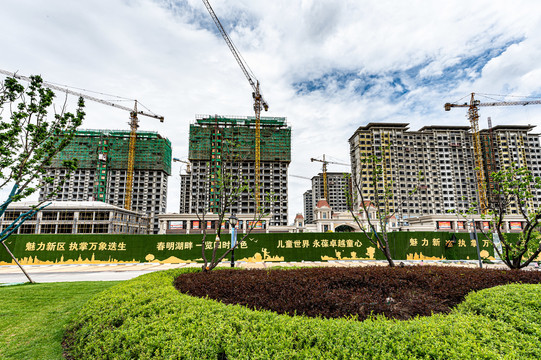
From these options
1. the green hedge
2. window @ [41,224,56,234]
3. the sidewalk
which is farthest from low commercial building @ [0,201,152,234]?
the green hedge

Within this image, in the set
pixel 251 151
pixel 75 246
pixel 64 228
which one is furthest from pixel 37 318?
pixel 251 151

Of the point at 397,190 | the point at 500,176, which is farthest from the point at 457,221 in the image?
the point at 500,176

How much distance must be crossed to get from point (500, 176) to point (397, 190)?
89198 mm

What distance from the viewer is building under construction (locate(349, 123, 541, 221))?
299ft

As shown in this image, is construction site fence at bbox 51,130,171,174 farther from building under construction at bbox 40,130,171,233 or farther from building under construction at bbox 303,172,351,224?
building under construction at bbox 303,172,351,224

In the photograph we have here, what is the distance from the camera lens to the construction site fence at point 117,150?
102 m

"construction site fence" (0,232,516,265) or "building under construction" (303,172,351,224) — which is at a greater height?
"building under construction" (303,172,351,224)

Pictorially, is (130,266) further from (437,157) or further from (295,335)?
(437,157)

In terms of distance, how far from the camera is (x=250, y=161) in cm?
9050

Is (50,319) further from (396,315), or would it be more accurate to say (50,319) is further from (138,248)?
(138,248)

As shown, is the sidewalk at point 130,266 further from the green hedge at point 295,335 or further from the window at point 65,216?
the window at point 65,216

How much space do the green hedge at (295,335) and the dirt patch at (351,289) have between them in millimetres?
1261

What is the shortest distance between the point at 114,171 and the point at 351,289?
113m

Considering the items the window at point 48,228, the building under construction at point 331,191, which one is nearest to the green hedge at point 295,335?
→ the window at point 48,228
